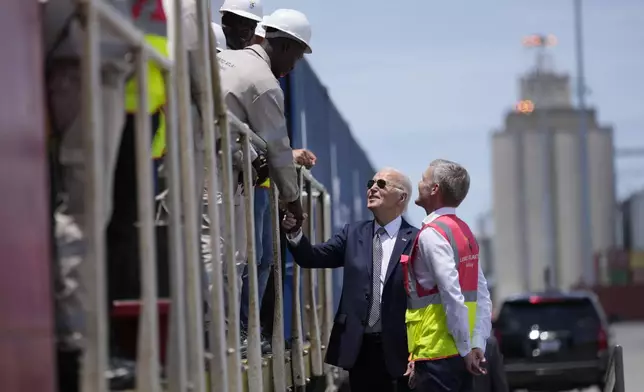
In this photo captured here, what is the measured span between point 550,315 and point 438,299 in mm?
14074

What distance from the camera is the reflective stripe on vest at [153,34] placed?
399 centimetres

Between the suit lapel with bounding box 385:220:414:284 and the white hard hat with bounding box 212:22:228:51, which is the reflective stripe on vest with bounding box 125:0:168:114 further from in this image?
the white hard hat with bounding box 212:22:228:51

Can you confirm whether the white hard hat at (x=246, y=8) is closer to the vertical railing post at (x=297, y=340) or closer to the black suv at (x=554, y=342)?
the vertical railing post at (x=297, y=340)

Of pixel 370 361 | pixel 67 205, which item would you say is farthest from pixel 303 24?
pixel 67 205

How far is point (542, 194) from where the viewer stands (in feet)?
321

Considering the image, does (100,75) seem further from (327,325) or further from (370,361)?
(327,325)

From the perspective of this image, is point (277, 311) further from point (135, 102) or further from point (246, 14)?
point (135, 102)

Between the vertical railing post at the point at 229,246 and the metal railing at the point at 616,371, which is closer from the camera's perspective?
the vertical railing post at the point at 229,246

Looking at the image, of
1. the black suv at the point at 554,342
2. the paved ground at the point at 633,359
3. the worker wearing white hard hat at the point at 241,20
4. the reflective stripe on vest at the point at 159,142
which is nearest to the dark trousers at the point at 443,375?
the worker wearing white hard hat at the point at 241,20

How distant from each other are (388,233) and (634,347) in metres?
Answer: 36.5

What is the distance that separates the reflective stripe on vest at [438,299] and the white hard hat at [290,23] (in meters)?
1.21

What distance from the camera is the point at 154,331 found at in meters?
3.72

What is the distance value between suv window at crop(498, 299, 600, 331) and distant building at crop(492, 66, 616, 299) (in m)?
71.9

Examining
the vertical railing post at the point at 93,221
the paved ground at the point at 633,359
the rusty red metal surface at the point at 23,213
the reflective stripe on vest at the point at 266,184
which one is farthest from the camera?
the paved ground at the point at 633,359
